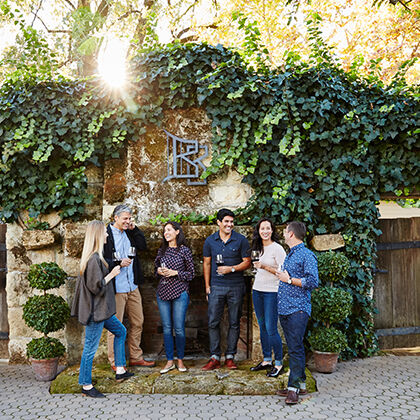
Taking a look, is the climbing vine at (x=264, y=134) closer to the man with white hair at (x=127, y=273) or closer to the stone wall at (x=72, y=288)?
the stone wall at (x=72, y=288)

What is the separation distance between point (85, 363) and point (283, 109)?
3.73m

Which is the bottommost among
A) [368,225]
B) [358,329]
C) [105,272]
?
[358,329]

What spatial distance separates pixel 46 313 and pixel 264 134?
3.40 metres

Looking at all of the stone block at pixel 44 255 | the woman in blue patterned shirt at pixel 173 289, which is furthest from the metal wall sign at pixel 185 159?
the stone block at pixel 44 255

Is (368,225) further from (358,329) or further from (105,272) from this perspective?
(105,272)

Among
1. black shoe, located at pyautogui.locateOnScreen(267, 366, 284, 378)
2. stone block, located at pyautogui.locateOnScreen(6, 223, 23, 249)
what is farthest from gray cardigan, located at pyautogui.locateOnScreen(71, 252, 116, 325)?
stone block, located at pyautogui.locateOnScreen(6, 223, 23, 249)

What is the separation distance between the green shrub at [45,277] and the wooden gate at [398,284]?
4.22 m

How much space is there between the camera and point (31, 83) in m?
5.61

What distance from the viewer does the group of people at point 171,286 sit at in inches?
165

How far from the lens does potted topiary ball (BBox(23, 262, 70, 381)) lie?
16.0 ft

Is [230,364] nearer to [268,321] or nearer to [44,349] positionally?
[268,321]

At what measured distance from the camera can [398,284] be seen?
20.0 ft

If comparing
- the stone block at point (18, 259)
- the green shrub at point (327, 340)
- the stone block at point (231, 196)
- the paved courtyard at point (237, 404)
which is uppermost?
the stone block at point (231, 196)

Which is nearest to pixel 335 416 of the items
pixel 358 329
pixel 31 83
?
pixel 358 329
